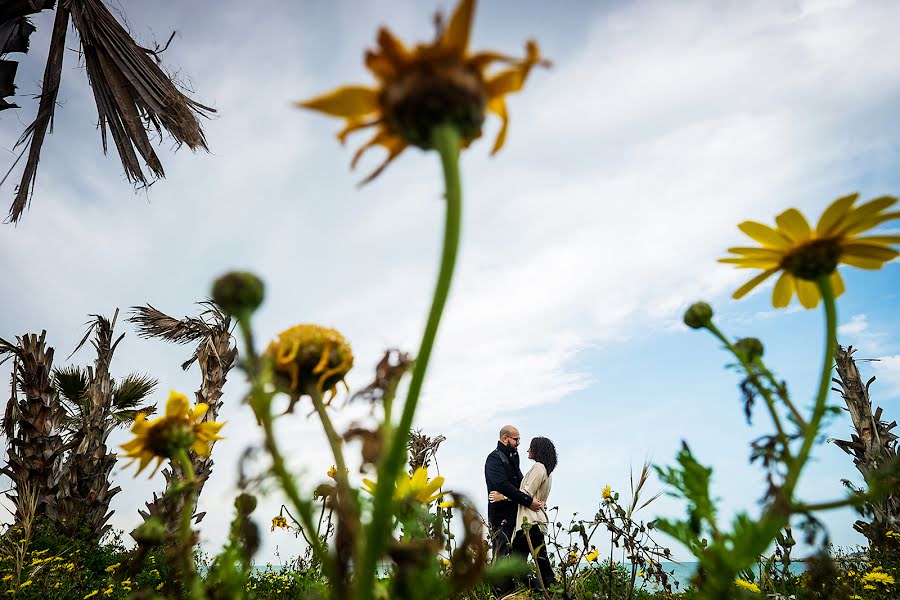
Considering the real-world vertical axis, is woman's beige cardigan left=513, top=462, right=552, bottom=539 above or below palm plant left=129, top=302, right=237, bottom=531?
below

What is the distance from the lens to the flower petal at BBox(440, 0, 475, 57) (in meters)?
0.54

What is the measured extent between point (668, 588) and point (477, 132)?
11.4 feet

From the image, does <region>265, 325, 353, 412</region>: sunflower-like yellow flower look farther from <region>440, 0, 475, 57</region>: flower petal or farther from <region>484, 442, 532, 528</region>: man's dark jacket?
<region>484, 442, 532, 528</region>: man's dark jacket

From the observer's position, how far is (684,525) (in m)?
0.89

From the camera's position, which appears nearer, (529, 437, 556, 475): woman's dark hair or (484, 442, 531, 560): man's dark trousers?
(484, 442, 531, 560): man's dark trousers

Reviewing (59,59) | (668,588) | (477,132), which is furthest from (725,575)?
(59,59)

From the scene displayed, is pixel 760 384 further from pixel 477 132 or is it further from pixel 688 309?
pixel 477 132

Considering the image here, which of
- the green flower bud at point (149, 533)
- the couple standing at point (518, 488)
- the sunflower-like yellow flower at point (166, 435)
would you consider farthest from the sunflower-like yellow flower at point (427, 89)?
the couple standing at point (518, 488)

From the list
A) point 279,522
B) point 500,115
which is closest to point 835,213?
point 500,115

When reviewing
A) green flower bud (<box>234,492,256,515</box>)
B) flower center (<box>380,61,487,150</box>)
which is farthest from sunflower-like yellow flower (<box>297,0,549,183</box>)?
green flower bud (<box>234,492,256,515</box>)

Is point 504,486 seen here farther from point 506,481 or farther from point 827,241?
point 827,241

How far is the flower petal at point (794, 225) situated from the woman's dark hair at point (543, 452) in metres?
5.87

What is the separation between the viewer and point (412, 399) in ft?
1.58

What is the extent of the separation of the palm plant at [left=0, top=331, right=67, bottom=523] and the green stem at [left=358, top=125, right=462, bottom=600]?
9060 mm
